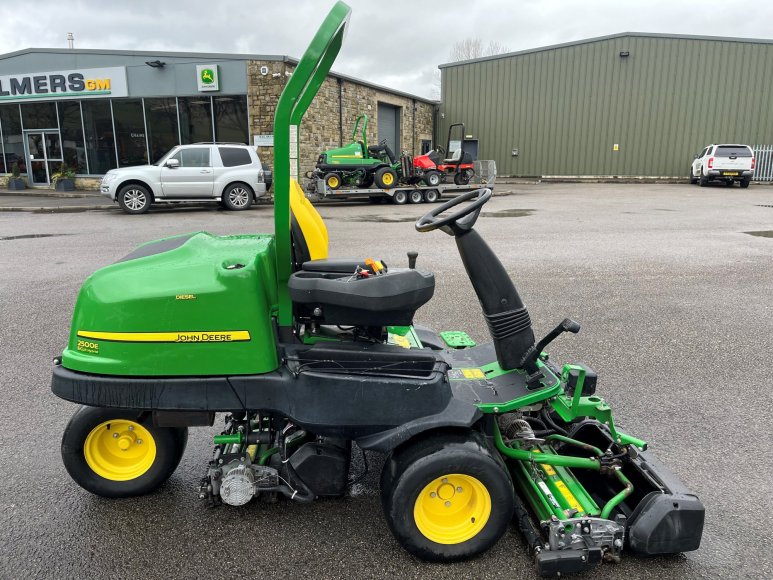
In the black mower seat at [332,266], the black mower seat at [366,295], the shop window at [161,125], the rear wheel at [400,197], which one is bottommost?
the rear wheel at [400,197]

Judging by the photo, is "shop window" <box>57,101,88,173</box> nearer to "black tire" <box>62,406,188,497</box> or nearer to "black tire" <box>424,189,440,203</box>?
"black tire" <box>424,189,440,203</box>

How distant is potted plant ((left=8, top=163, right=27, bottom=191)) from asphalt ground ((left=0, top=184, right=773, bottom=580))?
594 inches

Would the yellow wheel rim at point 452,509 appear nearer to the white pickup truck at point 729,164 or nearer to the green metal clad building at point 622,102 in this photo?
the white pickup truck at point 729,164

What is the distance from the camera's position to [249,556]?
2.43 m

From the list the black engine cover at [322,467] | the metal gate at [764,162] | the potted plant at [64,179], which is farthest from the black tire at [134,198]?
the metal gate at [764,162]

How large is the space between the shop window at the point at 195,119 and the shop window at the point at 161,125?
0.98 feet

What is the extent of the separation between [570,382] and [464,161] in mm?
19781

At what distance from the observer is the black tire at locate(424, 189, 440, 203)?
1880cm

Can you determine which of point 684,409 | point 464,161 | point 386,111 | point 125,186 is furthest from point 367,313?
point 386,111

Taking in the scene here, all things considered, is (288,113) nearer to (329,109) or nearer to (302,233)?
(302,233)

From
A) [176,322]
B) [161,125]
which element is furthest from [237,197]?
[176,322]

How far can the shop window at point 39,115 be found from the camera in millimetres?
22062

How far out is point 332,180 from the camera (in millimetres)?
17906

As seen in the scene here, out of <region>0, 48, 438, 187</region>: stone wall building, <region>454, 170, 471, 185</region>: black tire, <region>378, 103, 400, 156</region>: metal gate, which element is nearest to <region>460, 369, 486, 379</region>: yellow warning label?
<region>0, 48, 438, 187</region>: stone wall building
